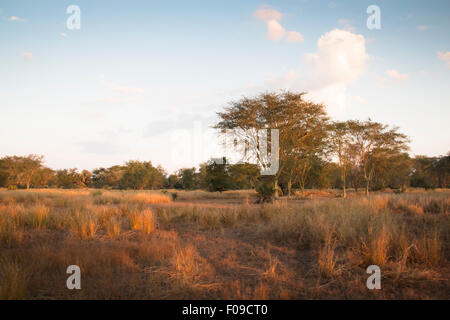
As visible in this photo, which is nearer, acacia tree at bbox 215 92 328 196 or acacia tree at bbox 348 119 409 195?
acacia tree at bbox 215 92 328 196

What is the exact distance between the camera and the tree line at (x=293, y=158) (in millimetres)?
19219

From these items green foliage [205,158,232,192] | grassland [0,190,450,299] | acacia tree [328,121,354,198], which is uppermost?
acacia tree [328,121,354,198]

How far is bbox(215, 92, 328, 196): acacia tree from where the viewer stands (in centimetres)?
1897

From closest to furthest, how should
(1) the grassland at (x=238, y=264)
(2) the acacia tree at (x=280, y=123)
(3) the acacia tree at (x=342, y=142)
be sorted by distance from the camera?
(1) the grassland at (x=238, y=264)
(2) the acacia tree at (x=280, y=123)
(3) the acacia tree at (x=342, y=142)

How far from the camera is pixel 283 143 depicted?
19219mm

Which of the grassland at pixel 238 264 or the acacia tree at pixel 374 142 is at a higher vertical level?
the acacia tree at pixel 374 142

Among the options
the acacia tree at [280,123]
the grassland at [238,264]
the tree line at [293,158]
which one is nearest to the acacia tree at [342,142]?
the tree line at [293,158]

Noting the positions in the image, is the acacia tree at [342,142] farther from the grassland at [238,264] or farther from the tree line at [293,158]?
the grassland at [238,264]

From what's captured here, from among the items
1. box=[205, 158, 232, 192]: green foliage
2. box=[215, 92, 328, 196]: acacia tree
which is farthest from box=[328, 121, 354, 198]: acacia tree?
box=[205, 158, 232, 192]: green foliage

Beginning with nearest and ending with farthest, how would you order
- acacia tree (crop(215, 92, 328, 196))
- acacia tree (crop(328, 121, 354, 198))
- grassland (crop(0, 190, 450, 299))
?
grassland (crop(0, 190, 450, 299))
acacia tree (crop(215, 92, 328, 196))
acacia tree (crop(328, 121, 354, 198))

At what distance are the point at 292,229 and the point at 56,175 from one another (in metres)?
72.0

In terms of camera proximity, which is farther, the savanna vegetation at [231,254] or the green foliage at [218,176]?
the green foliage at [218,176]

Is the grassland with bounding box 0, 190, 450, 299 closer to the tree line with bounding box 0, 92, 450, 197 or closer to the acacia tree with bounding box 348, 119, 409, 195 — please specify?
the tree line with bounding box 0, 92, 450, 197
